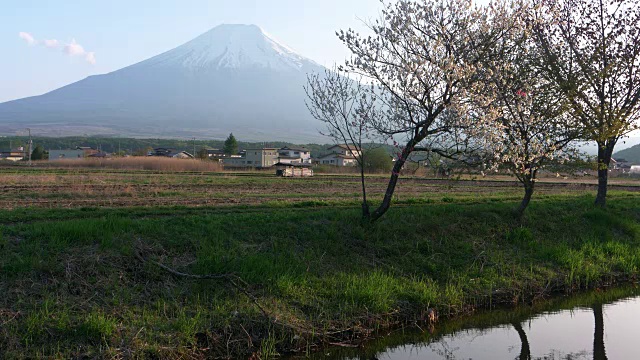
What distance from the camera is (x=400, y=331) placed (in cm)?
1156

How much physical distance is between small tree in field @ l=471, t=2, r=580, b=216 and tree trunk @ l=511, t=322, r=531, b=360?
14.1ft

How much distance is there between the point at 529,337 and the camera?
11.5m

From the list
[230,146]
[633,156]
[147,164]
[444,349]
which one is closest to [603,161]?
[444,349]

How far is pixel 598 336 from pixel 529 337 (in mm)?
1613

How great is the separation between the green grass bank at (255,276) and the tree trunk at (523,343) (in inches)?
48.2

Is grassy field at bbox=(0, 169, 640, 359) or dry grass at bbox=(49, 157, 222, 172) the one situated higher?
dry grass at bbox=(49, 157, 222, 172)

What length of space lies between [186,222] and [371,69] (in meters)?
6.32

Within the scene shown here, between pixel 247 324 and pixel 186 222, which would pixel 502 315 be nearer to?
pixel 247 324

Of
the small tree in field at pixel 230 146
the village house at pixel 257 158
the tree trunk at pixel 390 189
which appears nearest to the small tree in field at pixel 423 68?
the tree trunk at pixel 390 189

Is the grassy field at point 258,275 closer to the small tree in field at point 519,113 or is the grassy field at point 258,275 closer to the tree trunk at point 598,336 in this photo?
the tree trunk at point 598,336

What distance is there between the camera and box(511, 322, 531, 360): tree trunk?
1052 cm

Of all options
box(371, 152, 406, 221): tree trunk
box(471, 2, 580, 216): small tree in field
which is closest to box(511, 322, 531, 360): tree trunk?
box(471, 2, 580, 216): small tree in field

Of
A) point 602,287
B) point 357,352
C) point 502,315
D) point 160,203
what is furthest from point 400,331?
point 160,203

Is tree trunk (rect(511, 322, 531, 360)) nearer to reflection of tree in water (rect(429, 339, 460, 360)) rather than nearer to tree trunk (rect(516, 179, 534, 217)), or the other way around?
reflection of tree in water (rect(429, 339, 460, 360))
